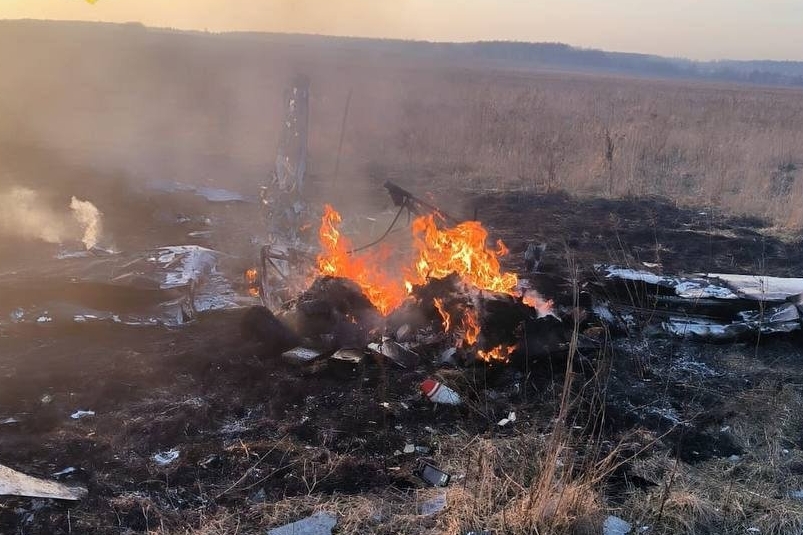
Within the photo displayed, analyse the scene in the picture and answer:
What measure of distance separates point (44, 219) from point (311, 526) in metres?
8.10

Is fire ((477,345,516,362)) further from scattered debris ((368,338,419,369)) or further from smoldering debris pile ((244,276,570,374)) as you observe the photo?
scattered debris ((368,338,419,369))

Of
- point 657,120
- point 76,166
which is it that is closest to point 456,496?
point 76,166

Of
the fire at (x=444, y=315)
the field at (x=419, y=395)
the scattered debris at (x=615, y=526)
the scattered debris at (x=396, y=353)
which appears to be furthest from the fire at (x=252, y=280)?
the scattered debris at (x=615, y=526)

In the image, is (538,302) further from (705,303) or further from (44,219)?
(44,219)

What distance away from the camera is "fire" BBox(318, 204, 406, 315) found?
633cm

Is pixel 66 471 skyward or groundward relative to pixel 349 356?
groundward

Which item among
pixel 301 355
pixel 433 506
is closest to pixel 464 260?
pixel 301 355

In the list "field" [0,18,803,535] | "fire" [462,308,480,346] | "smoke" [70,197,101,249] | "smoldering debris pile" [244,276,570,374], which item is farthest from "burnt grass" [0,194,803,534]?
"smoke" [70,197,101,249]

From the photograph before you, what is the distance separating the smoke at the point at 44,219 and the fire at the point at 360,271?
153 inches

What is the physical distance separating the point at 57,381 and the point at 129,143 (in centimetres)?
1129

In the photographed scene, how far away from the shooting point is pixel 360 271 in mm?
6898

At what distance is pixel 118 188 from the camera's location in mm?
10766

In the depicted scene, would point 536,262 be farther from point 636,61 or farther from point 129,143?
point 636,61

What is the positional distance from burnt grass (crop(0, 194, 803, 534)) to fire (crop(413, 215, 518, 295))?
0.58 m
